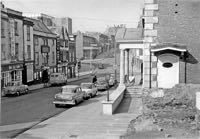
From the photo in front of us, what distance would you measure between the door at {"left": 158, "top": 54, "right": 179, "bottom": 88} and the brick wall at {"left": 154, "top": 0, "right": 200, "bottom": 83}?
30 cm

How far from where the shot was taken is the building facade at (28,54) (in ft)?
145

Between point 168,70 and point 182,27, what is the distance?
7.21 ft

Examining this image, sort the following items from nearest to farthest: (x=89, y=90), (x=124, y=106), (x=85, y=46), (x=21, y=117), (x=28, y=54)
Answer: (x=21, y=117)
(x=124, y=106)
(x=89, y=90)
(x=28, y=54)
(x=85, y=46)

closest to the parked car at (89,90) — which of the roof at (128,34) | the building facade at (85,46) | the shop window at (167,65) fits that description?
the roof at (128,34)

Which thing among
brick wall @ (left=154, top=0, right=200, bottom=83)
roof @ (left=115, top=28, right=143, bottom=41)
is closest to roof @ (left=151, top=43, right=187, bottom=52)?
brick wall @ (left=154, top=0, right=200, bottom=83)

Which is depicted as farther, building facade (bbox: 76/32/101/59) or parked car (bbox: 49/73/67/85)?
building facade (bbox: 76/32/101/59)

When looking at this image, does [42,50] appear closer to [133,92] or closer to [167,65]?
[133,92]

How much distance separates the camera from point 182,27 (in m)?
14.4

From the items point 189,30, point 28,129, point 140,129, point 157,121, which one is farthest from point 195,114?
point 28,129

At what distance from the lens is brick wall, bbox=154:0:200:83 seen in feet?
46.8

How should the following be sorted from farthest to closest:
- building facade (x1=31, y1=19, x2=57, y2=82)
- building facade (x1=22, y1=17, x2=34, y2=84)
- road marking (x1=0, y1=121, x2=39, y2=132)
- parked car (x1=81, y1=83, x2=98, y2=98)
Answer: building facade (x1=31, y1=19, x2=57, y2=82) → building facade (x1=22, y1=17, x2=34, y2=84) → parked car (x1=81, y1=83, x2=98, y2=98) → road marking (x1=0, y1=121, x2=39, y2=132)

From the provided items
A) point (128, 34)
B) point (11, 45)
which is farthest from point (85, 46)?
point (128, 34)

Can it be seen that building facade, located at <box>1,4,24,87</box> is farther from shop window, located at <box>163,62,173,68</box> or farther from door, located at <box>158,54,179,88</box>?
shop window, located at <box>163,62,173,68</box>

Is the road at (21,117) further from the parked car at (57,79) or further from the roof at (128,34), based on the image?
the parked car at (57,79)
